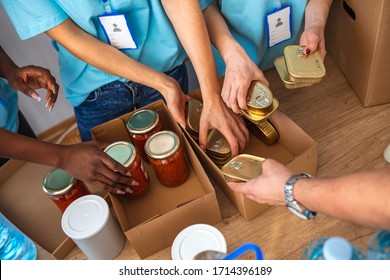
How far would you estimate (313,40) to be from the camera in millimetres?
1015

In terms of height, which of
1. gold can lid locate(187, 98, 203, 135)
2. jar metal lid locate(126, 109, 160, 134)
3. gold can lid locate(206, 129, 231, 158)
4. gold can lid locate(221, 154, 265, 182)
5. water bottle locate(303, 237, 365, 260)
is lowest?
gold can lid locate(206, 129, 231, 158)

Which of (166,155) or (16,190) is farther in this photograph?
(16,190)

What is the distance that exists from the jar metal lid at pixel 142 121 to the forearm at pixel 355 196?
48cm

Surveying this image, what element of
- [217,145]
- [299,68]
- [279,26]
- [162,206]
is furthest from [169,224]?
[279,26]

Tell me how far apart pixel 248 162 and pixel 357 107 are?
0.46 meters

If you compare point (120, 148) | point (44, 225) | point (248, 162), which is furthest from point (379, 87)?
point (44, 225)

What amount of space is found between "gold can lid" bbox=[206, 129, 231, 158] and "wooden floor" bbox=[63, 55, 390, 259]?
0.11 metres

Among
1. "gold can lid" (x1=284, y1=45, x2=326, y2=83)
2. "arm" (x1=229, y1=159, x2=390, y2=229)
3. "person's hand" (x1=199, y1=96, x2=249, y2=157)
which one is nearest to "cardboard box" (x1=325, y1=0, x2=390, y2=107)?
"gold can lid" (x1=284, y1=45, x2=326, y2=83)

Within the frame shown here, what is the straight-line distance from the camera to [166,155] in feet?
2.96

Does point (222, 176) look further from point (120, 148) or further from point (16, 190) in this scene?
point (16, 190)

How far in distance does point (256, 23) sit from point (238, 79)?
0.84 feet

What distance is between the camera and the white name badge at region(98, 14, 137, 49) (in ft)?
3.43

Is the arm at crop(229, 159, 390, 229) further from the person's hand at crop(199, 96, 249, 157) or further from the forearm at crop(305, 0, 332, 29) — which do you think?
the forearm at crop(305, 0, 332, 29)

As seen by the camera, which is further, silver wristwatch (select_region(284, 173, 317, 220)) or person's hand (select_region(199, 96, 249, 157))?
person's hand (select_region(199, 96, 249, 157))
